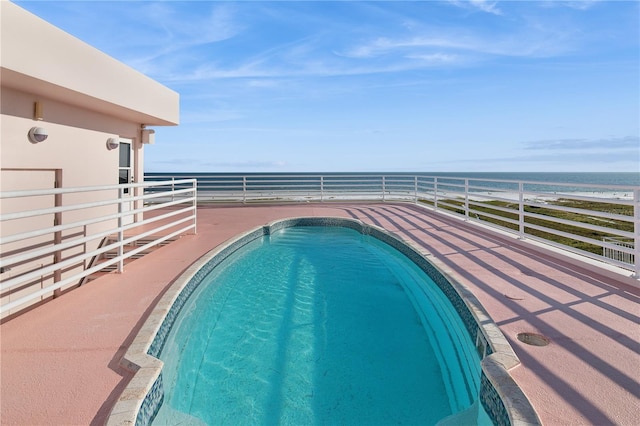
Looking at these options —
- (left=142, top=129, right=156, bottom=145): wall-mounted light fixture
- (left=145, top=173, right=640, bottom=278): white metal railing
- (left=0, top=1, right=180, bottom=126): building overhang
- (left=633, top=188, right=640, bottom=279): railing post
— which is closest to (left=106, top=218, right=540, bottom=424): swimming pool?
(left=145, top=173, right=640, bottom=278): white metal railing

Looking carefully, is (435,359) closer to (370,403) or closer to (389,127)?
(370,403)

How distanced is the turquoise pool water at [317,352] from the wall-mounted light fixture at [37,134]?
2794 millimetres

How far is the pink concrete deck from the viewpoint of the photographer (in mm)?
1801

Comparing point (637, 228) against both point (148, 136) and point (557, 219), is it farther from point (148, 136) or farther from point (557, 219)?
point (148, 136)

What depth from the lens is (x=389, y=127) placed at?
2398 centimetres

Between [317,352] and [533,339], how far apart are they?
1772mm

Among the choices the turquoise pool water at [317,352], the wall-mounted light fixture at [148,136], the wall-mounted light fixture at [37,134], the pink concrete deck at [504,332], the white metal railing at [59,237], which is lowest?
the turquoise pool water at [317,352]

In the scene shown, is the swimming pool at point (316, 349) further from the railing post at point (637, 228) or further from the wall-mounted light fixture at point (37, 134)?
the wall-mounted light fixture at point (37, 134)

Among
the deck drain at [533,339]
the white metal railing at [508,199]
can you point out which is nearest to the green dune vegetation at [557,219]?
the white metal railing at [508,199]

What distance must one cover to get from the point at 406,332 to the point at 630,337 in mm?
1794

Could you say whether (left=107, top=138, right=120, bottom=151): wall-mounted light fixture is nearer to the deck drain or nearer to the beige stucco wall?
the beige stucco wall

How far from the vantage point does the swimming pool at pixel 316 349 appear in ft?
7.70

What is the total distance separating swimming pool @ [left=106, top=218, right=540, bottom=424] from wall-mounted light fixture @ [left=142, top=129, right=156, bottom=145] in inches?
170

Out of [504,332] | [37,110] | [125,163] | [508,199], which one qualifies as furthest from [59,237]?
[508,199]
